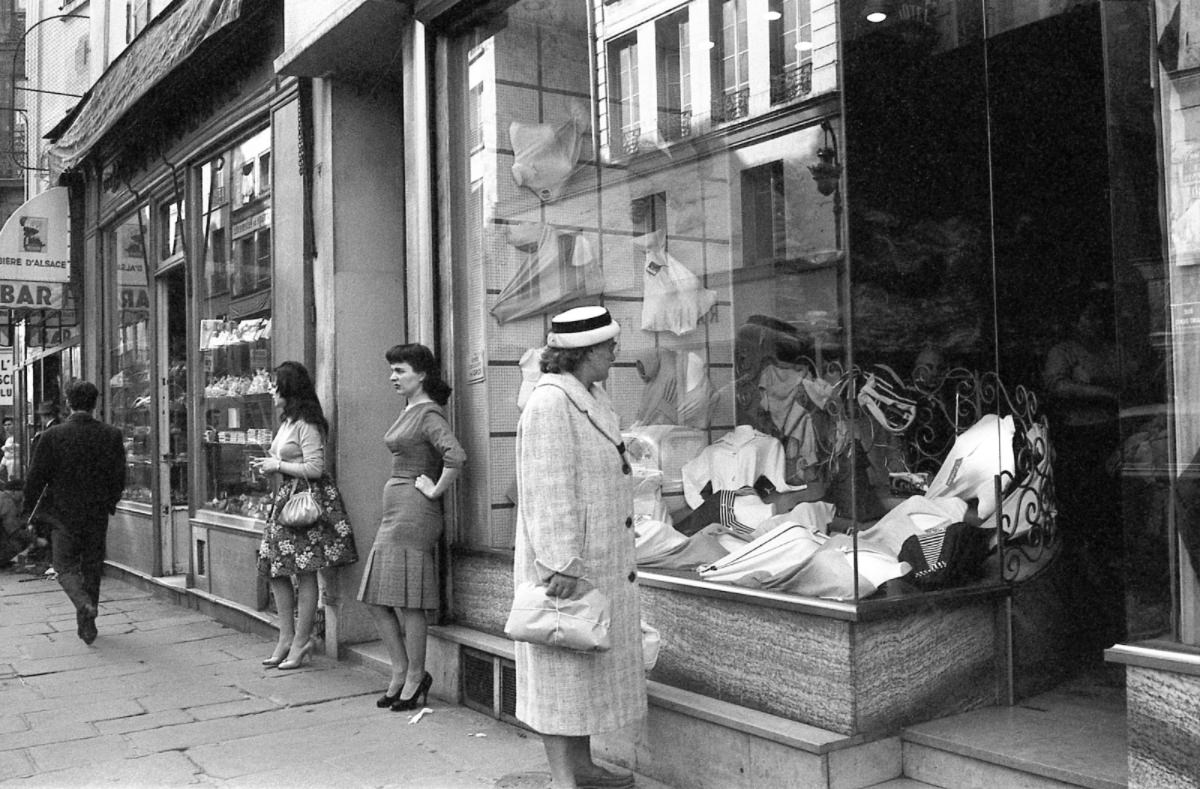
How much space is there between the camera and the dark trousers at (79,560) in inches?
318

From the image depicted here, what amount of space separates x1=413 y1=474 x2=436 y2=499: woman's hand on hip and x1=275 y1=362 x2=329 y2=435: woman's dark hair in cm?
137

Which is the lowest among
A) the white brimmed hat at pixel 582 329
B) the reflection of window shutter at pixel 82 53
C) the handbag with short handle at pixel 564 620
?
the handbag with short handle at pixel 564 620

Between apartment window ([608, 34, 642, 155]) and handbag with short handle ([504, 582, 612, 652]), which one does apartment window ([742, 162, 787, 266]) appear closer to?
apartment window ([608, 34, 642, 155])

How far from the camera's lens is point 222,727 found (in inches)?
223

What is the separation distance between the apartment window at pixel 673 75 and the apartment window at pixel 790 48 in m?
0.64

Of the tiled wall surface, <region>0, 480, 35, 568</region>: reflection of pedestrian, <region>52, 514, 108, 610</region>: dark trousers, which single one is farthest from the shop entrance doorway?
the tiled wall surface

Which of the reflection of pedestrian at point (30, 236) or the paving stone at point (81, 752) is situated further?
the reflection of pedestrian at point (30, 236)

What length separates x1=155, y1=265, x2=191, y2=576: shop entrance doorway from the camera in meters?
10.8

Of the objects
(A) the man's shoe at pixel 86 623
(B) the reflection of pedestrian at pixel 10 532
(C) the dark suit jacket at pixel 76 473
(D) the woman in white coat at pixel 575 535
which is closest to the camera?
(D) the woman in white coat at pixel 575 535

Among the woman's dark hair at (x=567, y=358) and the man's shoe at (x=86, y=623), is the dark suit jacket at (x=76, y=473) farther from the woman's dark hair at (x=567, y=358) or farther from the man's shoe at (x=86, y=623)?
the woman's dark hair at (x=567, y=358)

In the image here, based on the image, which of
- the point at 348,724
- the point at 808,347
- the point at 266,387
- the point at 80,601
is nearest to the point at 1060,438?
the point at 808,347

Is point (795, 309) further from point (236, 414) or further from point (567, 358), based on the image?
point (236, 414)

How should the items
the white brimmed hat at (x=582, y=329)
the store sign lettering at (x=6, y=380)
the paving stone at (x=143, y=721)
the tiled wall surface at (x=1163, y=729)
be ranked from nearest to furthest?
1. the tiled wall surface at (x=1163, y=729)
2. the white brimmed hat at (x=582, y=329)
3. the paving stone at (x=143, y=721)
4. the store sign lettering at (x=6, y=380)

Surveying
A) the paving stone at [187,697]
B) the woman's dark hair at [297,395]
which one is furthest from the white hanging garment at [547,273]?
the paving stone at [187,697]
